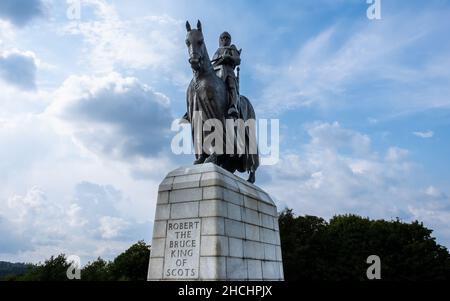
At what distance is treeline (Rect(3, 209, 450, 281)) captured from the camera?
44.2 meters

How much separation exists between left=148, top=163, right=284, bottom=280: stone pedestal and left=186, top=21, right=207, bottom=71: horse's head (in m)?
2.87

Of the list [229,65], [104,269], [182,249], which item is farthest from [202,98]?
[104,269]

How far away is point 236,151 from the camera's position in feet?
40.8

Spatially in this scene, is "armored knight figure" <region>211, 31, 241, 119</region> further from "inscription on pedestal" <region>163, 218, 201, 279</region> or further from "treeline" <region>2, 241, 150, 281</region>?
"treeline" <region>2, 241, 150, 281</region>

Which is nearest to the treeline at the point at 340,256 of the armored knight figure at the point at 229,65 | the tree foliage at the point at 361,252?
the tree foliage at the point at 361,252

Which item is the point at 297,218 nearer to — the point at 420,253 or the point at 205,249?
the point at 420,253

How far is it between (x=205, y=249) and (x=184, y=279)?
2.73ft

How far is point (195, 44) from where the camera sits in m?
10.8

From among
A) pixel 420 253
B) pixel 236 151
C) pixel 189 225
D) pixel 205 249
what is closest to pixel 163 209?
pixel 189 225

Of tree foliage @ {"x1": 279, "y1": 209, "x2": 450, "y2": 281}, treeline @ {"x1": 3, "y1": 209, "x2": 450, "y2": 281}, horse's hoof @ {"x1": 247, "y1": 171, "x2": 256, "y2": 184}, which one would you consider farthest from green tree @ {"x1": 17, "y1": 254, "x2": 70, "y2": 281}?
horse's hoof @ {"x1": 247, "y1": 171, "x2": 256, "y2": 184}

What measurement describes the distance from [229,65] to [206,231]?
6358mm
